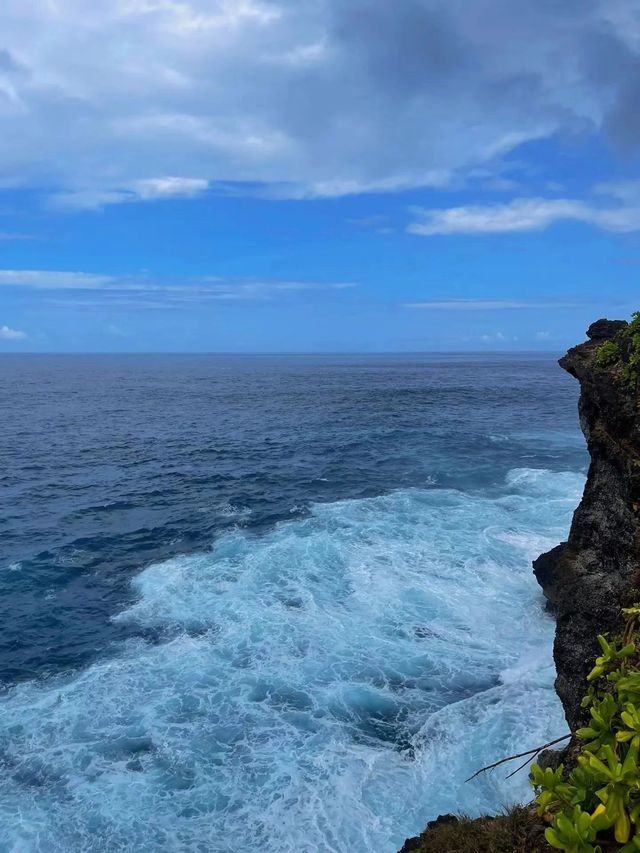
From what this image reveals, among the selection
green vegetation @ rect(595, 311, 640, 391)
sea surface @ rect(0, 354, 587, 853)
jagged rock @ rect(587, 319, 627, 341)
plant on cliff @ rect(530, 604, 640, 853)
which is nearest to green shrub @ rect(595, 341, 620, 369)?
green vegetation @ rect(595, 311, 640, 391)

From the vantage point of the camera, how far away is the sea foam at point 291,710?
501 inches

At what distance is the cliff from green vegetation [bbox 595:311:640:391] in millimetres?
21

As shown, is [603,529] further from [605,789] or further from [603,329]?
[605,789]

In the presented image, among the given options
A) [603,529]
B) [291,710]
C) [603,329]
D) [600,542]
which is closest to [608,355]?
[603,329]

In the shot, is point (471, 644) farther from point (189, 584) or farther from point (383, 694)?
point (189, 584)

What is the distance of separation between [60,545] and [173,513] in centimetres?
636

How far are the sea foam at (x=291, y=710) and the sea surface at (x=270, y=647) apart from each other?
0.20ft

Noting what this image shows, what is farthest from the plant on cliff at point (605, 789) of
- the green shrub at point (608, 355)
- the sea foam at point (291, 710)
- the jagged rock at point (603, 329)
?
the jagged rock at point (603, 329)

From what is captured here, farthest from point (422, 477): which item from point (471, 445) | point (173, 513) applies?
point (173, 513)

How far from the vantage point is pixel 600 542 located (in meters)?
13.2

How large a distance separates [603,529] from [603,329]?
7059 mm

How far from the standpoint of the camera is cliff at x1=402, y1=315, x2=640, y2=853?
11531mm

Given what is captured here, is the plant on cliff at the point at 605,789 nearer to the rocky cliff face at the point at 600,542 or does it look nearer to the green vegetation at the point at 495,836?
the green vegetation at the point at 495,836

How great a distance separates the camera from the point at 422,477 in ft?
126
